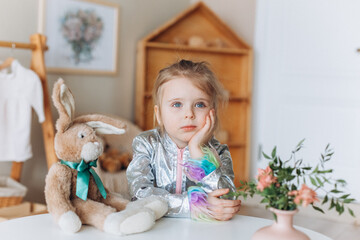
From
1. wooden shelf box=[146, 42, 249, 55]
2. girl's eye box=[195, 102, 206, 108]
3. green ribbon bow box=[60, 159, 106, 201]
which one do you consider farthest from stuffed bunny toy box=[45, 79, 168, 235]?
wooden shelf box=[146, 42, 249, 55]

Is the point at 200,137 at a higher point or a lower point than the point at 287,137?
higher

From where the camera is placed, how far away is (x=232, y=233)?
1.10 metres

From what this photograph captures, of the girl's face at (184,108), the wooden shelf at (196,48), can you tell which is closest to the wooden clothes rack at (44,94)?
the wooden shelf at (196,48)

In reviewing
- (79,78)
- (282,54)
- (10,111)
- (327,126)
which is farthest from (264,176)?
(282,54)

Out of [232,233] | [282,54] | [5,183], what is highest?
[282,54]

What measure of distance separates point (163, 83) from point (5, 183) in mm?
1462

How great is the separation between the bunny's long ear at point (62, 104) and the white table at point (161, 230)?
0.23 m

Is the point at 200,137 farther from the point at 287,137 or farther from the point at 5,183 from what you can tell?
the point at 287,137

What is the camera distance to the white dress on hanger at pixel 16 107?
2.31m

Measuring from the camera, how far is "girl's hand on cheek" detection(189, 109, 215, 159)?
1.26m

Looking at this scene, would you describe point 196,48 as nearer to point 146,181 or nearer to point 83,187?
point 146,181

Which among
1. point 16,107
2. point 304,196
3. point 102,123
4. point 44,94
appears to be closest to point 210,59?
point 44,94

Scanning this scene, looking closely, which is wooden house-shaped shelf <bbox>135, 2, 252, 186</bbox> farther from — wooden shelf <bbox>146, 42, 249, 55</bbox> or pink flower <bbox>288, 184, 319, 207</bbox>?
pink flower <bbox>288, 184, 319, 207</bbox>

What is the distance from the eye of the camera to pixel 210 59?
3.63 meters
